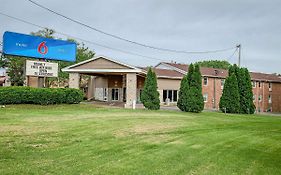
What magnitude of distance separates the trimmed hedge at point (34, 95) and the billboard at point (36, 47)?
370 cm

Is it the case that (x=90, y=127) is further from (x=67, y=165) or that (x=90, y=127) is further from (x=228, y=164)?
(x=228, y=164)

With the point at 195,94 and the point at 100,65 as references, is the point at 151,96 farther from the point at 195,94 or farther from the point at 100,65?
the point at 100,65

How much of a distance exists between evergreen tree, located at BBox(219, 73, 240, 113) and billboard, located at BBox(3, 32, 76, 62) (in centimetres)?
1799

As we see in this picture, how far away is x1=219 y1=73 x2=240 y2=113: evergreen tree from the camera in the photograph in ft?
111

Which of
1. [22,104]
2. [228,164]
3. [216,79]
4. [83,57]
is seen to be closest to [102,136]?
[228,164]

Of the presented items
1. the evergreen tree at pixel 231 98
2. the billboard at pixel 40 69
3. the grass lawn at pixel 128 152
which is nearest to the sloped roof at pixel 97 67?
the billboard at pixel 40 69

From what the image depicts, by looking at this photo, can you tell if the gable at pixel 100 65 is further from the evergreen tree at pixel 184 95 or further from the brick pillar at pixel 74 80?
the evergreen tree at pixel 184 95

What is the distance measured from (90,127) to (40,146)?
4.40 metres

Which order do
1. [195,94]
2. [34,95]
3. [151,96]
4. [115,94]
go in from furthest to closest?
[115,94]
[151,96]
[195,94]
[34,95]

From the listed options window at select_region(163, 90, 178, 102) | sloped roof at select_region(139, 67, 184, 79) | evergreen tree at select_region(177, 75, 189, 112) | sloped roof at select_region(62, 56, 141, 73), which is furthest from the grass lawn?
window at select_region(163, 90, 178, 102)

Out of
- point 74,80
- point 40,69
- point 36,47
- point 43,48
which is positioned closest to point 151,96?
point 74,80

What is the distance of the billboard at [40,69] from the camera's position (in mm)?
27109

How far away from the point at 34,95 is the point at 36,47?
16.3ft

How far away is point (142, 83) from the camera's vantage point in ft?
143
